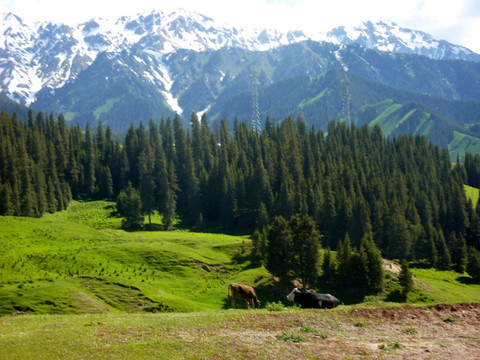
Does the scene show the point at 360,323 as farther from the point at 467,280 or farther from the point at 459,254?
the point at 459,254

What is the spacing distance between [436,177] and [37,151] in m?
159

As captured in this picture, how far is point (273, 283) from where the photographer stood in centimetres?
7231

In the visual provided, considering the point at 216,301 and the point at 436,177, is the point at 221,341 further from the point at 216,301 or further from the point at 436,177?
the point at 436,177

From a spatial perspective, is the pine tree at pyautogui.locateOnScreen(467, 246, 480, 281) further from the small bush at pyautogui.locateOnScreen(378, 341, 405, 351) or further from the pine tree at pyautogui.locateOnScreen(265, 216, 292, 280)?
the small bush at pyautogui.locateOnScreen(378, 341, 405, 351)

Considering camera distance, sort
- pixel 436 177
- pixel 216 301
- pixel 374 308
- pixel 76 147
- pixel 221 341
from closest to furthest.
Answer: pixel 221 341 < pixel 374 308 < pixel 216 301 < pixel 76 147 < pixel 436 177

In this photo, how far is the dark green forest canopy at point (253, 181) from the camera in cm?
11990

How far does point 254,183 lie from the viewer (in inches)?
5408

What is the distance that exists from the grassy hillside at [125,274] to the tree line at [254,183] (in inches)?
959

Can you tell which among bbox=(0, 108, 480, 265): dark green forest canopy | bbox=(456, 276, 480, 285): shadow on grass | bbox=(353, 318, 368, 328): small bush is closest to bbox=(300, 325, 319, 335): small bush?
bbox=(353, 318, 368, 328): small bush

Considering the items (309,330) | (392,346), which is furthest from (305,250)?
(392,346)

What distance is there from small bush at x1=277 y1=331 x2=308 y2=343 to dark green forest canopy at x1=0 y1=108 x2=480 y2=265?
9548 centimetres

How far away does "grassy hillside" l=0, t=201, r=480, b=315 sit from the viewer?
136ft

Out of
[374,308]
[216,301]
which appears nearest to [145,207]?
[216,301]

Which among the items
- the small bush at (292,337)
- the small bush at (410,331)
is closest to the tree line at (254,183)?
the small bush at (410,331)
